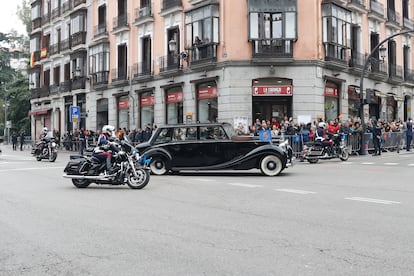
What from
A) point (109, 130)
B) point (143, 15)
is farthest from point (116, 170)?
point (143, 15)

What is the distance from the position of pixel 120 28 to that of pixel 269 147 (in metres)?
24.0

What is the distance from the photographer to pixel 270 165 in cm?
1438

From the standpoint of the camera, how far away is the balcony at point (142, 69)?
32.2 m

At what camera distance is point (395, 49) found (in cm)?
3622

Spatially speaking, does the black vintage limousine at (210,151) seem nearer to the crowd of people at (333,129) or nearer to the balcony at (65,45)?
the crowd of people at (333,129)

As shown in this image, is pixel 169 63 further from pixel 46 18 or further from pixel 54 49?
pixel 46 18

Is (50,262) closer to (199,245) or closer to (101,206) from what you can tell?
(199,245)

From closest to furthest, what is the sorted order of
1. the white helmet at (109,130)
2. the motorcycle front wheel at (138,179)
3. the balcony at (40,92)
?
the motorcycle front wheel at (138,179) → the white helmet at (109,130) → the balcony at (40,92)

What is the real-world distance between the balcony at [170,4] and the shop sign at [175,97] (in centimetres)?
543

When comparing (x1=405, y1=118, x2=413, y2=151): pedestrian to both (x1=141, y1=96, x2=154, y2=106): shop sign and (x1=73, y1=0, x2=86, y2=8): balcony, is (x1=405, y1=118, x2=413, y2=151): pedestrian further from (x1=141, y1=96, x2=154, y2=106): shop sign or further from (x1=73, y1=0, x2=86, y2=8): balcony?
(x1=73, y1=0, x2=86, y2=8): balcony

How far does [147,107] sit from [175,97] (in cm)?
348

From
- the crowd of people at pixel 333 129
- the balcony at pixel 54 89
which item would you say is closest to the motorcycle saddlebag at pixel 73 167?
the crowd of people at pixel 333 129

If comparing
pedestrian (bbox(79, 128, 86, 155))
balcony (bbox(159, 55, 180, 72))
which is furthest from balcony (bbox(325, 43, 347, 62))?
pedestrian (bbox(79, 128, 86, 155))

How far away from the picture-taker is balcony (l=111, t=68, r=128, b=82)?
34.8m
